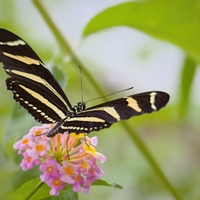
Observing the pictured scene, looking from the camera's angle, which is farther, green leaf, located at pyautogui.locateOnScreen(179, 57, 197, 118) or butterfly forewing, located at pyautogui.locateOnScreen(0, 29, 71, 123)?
green leaf, located at pyautogui.locateOnScreen(179, 57, 197, 118)

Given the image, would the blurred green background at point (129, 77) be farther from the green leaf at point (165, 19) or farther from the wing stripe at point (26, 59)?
the wing stripe at point (26, 59)

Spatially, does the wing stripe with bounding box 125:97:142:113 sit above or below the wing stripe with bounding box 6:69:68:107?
below

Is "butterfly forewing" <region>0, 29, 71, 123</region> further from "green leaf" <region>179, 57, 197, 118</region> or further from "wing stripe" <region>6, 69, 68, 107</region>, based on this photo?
"green leaf" <region>179, 57, 197, 118</region>

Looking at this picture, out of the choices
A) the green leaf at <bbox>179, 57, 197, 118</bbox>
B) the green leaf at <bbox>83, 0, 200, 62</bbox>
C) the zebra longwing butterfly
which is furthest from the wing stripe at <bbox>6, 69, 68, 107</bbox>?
the green leaf at <bbox>179, 57, 197, 118</bbox>

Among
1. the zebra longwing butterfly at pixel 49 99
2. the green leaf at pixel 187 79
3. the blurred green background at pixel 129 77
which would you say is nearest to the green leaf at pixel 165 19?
the blurred green background at pixel 129 77

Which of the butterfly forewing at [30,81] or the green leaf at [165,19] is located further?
the green leaf at [165,19]

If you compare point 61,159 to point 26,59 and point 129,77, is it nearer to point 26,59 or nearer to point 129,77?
point 26,59

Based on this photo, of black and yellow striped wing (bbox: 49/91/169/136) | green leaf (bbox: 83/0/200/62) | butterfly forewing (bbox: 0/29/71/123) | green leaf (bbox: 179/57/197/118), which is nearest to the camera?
black and yellow striped wing (bbox: 49/91/169/136)

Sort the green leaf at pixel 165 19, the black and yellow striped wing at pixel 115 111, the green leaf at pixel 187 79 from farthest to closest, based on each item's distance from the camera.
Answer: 1. the green leaf at pixel 187 79
2. the green leaf at pixel 165 19
3. the black and yellow striped wing at pixel 115 111
